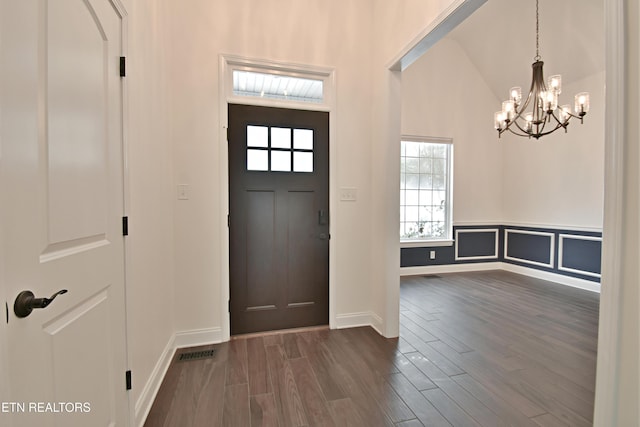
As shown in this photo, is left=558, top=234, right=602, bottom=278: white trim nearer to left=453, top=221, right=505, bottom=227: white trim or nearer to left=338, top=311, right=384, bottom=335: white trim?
left=453, top=221, right=505, bottom=227: white trim

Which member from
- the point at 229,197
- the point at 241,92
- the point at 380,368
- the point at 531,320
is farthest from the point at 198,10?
the point at 531,320

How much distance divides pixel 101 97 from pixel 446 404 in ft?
8.25

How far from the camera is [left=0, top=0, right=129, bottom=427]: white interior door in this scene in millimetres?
776

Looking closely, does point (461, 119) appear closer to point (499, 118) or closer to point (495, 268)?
point (499, 118)

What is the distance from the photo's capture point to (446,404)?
1.73 m

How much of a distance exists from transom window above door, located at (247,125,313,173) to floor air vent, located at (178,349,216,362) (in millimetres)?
1650

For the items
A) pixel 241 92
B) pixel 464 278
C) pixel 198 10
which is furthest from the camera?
pixel 464 278

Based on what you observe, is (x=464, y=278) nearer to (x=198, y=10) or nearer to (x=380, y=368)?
(x=380, y=368)

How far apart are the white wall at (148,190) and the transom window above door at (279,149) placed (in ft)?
2.32

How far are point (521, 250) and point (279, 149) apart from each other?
15.7 feet

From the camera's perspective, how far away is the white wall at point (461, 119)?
4.86 metres

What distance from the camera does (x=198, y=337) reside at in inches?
99.0

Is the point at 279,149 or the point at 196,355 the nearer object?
the point at 196,355

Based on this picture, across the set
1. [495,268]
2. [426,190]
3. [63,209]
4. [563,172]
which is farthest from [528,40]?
[63,209]
